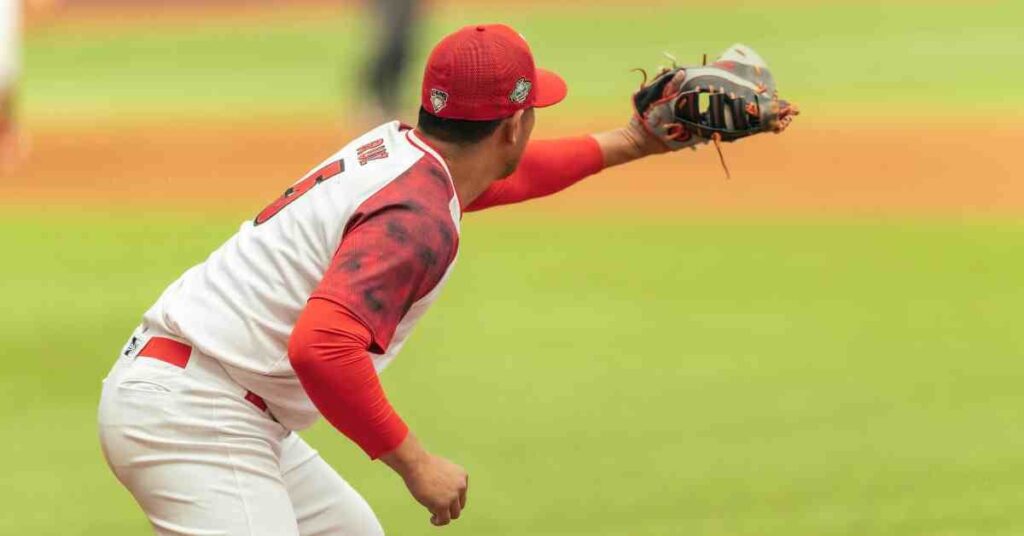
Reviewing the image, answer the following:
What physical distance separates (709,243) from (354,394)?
8.76m

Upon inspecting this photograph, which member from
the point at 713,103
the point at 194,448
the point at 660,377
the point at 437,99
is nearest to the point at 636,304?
the point at 660,377

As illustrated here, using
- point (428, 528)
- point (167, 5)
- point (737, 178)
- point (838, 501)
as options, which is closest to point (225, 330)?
point (428, 528)

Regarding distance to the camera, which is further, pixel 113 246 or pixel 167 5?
pixel 167 5

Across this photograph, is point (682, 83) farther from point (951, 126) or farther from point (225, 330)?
point (951, 126)

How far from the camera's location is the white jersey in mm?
3586

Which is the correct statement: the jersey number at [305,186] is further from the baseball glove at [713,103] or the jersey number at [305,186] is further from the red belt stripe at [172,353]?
the baseball glove at [713,103]

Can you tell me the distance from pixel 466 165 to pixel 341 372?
70 centimetres

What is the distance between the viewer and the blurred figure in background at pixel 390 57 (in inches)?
A: 631

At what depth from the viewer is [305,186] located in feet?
12.9

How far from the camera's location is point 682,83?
15.2 ft

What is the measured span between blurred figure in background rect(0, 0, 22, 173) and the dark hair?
1193cm

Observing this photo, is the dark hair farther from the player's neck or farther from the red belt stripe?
the red belt stripe

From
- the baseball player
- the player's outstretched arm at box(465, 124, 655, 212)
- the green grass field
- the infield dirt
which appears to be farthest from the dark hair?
the infield dirt

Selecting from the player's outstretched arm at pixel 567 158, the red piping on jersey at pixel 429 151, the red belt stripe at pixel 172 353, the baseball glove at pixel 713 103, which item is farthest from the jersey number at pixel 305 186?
the baseball glove at pixel 713 103
